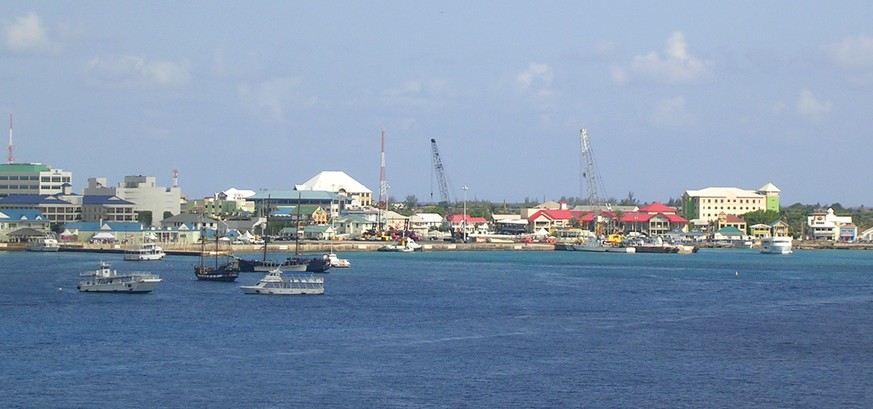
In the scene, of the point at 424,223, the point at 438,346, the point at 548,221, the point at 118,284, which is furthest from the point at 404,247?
the point at 438,346

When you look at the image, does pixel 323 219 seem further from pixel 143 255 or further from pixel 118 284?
pixel 118 284

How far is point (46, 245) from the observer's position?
7269 centimetres

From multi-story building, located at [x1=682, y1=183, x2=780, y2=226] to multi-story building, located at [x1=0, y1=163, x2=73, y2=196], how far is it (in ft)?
187

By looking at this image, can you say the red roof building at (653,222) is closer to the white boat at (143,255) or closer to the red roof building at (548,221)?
the red roof building at (548,221)

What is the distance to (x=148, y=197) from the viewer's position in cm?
9294

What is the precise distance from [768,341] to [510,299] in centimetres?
1165

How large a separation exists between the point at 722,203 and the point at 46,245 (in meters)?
66.3

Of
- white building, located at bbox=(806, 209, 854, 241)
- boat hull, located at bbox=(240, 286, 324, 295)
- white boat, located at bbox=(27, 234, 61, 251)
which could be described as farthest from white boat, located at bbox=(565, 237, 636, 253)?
boat hull, located at bbox=(240, 286, 324, 295)

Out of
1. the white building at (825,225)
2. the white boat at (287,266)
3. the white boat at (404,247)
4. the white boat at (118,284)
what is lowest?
the white boat at (118,284)

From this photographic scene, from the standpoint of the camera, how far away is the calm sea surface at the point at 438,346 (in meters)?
20.9

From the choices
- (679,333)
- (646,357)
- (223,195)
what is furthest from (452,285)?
(223,195)

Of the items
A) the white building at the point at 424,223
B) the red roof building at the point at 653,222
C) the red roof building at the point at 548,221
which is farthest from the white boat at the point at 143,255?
the red roof building at the point at 653,222

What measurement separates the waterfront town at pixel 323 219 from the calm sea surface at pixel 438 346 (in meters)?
35.4

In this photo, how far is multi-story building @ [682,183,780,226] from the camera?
116m
